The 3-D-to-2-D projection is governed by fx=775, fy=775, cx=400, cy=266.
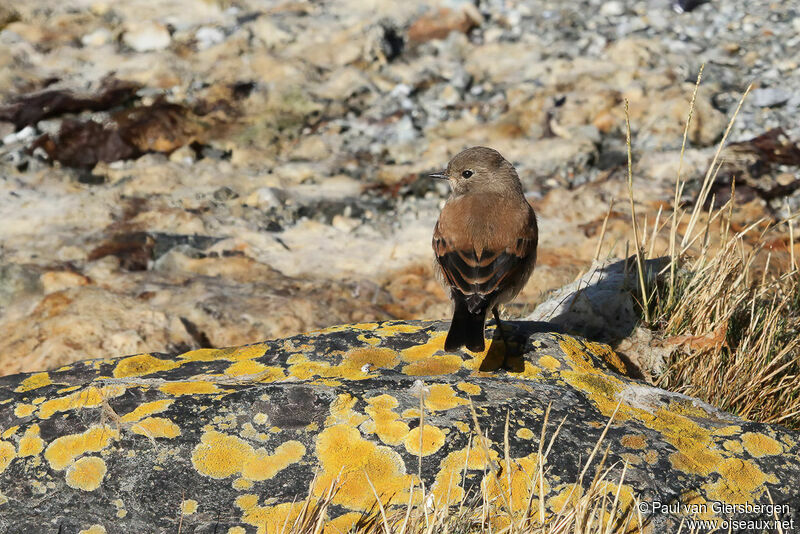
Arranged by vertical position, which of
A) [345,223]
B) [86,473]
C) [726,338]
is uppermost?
[86,473]

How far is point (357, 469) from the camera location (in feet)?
10.2

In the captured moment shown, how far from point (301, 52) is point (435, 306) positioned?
6.02m

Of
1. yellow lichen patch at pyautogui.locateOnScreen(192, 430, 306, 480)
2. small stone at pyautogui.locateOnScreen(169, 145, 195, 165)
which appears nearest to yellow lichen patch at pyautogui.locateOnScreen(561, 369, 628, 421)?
yellow lichen patch at pyautogui.locateOnScreen(192, 430, 306, 480)

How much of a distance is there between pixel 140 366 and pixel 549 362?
2088 millimetres

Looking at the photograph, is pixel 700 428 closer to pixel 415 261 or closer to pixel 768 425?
pixel 768 425

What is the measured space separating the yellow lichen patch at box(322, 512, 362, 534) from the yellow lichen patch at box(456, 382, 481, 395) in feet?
2.79

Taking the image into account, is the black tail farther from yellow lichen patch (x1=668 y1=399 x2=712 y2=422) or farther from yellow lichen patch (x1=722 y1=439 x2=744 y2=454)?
yellow lichen patch (x1=722 y1=439 x2=744 y2=454)

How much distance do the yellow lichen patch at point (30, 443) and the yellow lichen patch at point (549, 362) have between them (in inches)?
91.4

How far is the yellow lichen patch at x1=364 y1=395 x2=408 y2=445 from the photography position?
10.6ft

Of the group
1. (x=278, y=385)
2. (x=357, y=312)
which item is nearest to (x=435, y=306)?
(x=357, y=312)

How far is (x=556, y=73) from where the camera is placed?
Answer: 10336mm

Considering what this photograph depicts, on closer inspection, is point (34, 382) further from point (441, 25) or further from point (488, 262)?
point (441, 25)

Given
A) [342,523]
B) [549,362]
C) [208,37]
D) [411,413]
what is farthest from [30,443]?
[208,37]

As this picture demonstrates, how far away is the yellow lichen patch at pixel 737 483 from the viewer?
3113 mm
